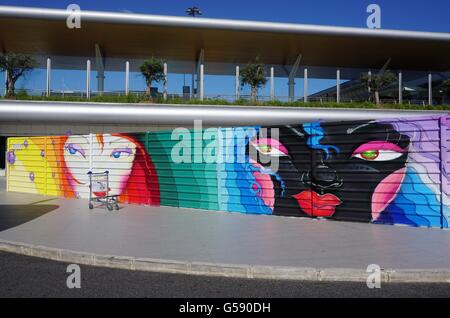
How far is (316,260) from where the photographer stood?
6.66m

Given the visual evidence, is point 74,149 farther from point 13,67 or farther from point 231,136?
point 13,67

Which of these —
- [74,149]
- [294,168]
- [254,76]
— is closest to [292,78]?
[254,76]

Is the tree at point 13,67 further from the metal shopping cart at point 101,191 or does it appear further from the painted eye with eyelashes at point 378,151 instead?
the painted eye with eyelashes at point 378,151

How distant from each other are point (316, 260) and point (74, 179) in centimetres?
1056

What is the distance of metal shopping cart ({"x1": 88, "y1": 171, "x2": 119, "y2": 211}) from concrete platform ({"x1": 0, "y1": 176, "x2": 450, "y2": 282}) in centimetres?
109

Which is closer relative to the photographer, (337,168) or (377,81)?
(337,168)

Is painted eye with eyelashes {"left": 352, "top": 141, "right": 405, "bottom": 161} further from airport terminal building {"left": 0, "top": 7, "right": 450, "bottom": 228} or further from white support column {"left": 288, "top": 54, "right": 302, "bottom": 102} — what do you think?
white support column {"left": 288, "top": 54, "right": 302, "bottom": 102}

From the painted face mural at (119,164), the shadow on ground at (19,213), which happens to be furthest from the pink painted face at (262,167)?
the shadow on ground at (19,213)

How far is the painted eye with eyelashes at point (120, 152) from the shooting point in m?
13.5

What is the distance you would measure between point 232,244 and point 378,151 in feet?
13.1

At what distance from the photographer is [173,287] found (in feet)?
19.1

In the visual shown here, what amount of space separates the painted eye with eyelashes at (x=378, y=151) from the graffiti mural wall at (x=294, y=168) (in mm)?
21

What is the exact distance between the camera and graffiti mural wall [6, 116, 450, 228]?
30.7 feet
